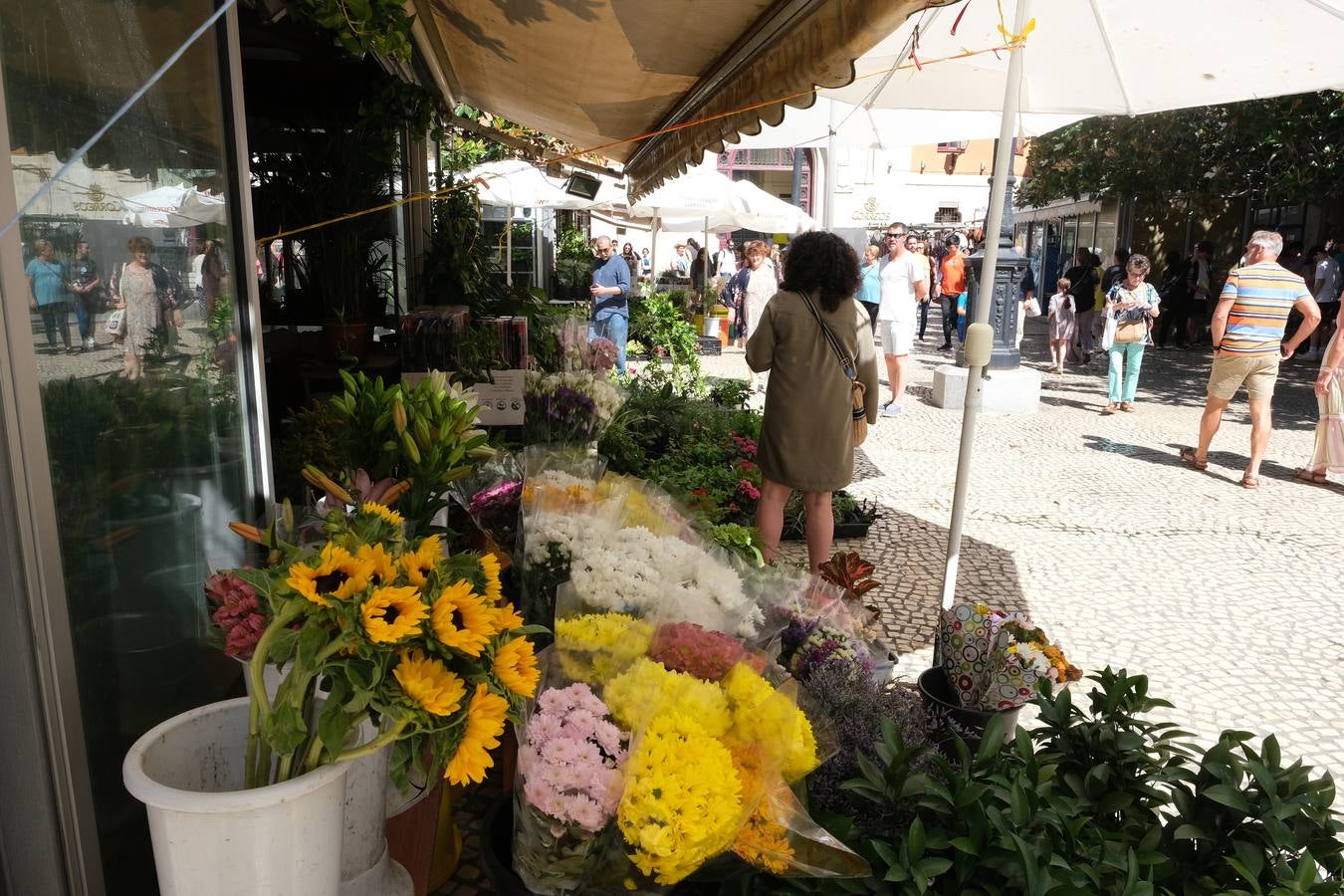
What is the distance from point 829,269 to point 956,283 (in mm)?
11984

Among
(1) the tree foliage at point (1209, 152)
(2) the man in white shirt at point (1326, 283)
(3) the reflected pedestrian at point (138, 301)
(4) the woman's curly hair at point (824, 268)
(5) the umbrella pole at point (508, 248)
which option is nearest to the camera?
(3) the reflected pedestrian at point (138, 301)

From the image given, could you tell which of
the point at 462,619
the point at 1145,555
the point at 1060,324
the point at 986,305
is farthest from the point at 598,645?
the point at 1060,324

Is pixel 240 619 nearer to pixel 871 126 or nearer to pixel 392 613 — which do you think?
pixel 392 613

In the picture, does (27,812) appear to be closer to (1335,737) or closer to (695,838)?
(695,838)

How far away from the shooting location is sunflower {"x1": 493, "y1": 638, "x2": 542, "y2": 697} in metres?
1.42

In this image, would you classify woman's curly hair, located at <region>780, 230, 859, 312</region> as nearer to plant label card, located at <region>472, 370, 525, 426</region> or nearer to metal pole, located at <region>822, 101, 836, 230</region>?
plant label card, located at <region>472, 370, 525, 426</region>

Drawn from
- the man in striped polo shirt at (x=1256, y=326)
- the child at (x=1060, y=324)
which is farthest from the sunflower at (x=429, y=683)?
the child at (x=1060, y=324)

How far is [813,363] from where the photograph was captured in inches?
174

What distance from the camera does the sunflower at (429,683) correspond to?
132 cm

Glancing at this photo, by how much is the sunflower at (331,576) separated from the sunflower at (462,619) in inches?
4.6

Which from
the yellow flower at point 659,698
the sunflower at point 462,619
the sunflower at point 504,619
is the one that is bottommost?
the yellow flower at point 659,698

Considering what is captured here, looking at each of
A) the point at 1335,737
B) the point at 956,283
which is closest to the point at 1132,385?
the point at 956,283

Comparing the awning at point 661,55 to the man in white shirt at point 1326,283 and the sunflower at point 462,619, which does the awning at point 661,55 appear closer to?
the sunflower at point 462,619

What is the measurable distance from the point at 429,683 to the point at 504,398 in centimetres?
300
